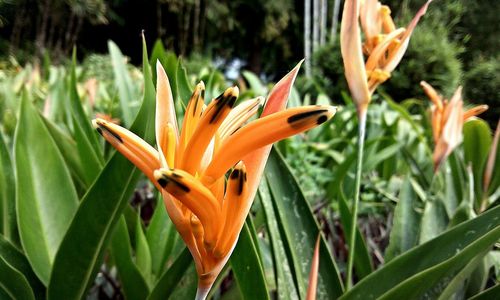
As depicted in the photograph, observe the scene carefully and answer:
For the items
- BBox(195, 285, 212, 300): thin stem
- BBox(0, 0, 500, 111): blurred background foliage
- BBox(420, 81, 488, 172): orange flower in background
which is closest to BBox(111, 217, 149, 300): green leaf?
BBox(195, 285, 212, 300): thin stem

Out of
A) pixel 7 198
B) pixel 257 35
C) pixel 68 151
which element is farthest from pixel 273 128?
pixel 257 35

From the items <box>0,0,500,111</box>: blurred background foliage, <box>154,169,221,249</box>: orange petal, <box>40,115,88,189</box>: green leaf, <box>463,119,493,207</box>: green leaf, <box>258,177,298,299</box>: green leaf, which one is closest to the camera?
<box>154,169,221,249</box>: orange petal

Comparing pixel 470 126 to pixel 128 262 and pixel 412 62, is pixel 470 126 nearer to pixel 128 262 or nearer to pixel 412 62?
pixel 128 262

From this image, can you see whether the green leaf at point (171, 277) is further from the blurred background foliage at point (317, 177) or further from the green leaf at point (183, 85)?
the green leaf at point (183, 85)

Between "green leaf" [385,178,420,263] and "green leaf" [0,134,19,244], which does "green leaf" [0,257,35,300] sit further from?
"green leaf" [385,178,420,263]

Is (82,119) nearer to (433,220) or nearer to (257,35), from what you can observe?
(433,220)

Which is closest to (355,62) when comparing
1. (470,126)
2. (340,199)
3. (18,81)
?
(340,199)
